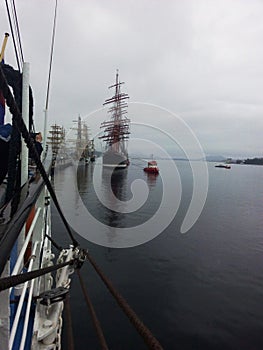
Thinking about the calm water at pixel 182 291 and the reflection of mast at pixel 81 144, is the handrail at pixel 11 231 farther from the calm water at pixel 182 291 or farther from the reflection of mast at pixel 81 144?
the reflection of mast at pixel 81 144

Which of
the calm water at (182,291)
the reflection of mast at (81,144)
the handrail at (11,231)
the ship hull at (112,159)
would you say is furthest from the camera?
the reflection of mast at (81,144)

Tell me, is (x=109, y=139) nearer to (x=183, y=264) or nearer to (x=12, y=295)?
(x=183, y=264)

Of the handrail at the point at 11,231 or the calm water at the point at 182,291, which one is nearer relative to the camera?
the handrail at the point at 11,231

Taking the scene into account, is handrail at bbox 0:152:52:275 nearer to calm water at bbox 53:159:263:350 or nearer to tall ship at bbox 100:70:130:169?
calm water at bbox 53:159:263:350

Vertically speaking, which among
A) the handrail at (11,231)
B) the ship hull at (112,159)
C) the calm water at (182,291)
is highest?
the ship hull at (112,159)

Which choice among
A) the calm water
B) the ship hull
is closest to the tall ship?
the ship hull

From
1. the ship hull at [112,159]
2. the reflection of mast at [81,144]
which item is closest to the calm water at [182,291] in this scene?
the ship hull at [112,159]

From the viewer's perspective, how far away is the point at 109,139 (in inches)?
2132

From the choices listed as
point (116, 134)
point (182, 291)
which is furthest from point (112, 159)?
point (182, 291)

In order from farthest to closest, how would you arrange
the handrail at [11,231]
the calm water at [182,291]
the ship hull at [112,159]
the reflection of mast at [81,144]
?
the reflection of mast at [81,144], the ship hull at [112,159], the calm water at [182,291], the handrail at [11,231]

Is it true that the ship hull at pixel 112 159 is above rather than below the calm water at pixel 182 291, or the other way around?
above

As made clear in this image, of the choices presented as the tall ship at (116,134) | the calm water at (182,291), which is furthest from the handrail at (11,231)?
the tall ship at (116,134)

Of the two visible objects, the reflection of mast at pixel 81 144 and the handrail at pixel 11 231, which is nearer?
the handrail at pixel 11 231

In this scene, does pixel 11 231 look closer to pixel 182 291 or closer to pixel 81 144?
pixel 182 291
